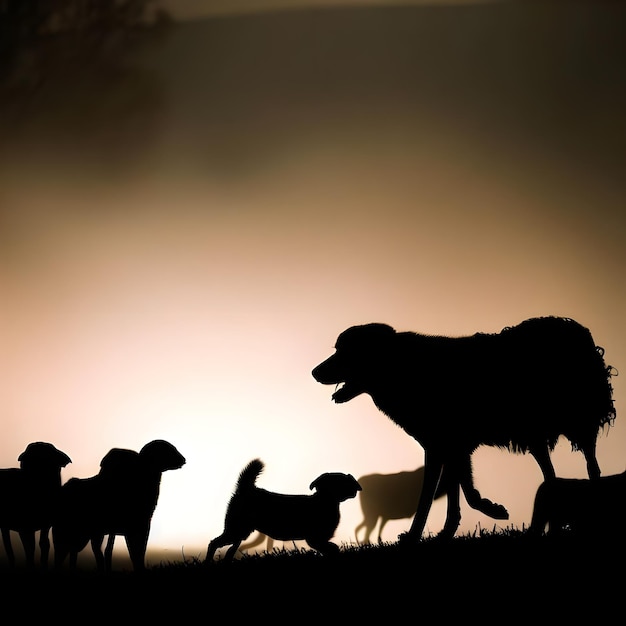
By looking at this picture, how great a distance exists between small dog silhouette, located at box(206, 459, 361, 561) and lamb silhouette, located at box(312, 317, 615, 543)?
265 mm

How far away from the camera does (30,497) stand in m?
2.56

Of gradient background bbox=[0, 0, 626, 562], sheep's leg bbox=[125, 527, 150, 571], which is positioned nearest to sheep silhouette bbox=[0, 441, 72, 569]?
sheep's leg bbox=[125, 527, 150, 571]

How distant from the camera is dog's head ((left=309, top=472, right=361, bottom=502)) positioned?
104 inches

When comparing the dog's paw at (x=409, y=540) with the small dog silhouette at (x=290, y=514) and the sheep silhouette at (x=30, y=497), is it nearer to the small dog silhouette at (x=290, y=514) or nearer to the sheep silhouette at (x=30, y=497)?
the small dog silhouette at (x=290, y=514)

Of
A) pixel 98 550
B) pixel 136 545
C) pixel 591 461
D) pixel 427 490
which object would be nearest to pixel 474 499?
pixel 427 490

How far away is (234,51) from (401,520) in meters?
2.47

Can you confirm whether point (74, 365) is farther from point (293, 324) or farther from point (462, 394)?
point (462, 394)

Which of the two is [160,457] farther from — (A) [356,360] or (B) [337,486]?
(A) [356,360]

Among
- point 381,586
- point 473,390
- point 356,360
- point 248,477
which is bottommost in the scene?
point 381,586

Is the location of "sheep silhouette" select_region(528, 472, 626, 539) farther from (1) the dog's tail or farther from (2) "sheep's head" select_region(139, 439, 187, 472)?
(2) "sheep's head" select_region(139, 439, 187, 472)

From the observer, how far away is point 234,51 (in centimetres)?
382

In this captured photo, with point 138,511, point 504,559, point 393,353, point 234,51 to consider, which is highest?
point 234,51

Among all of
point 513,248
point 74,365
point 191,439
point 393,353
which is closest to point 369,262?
point 513,248

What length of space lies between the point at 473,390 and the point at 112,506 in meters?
1.33
